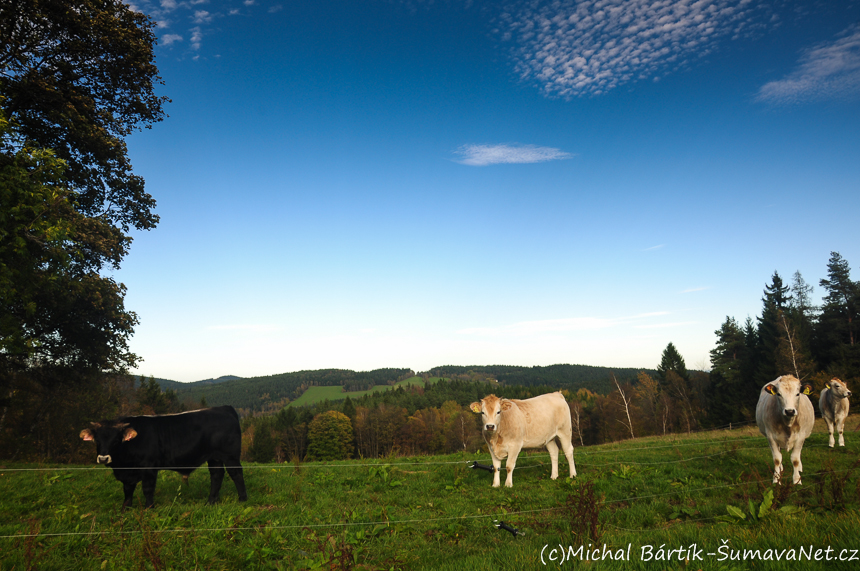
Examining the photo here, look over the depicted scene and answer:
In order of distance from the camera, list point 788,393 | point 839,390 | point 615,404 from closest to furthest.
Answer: point 788,393, point 839,390, point 615,404

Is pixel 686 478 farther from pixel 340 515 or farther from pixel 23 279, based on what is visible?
pixel 23 279

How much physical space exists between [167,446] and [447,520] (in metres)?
5.77

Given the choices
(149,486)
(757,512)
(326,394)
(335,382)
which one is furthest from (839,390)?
(335,382)

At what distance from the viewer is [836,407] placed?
1223 cm

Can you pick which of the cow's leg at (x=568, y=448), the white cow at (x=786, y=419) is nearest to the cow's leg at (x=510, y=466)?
the cow's leg at (x=568, y=448)

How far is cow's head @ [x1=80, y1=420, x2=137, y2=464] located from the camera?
289 inches

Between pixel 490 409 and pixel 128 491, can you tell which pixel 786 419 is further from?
pixel 128 491

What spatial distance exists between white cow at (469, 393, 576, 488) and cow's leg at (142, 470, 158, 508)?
6.76 m

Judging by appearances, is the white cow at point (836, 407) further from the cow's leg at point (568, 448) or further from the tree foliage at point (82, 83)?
the tree foliage at point (82, 83)

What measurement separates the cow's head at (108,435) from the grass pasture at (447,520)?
39.5 inches

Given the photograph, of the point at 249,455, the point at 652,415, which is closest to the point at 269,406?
the point at 249,455

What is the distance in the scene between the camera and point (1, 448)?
18.4 m

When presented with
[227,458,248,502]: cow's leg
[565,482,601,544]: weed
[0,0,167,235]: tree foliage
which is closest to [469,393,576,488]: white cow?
[565,482,601,544]: weed

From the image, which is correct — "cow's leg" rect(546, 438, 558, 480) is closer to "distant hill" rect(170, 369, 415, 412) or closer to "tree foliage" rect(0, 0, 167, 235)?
"tree foliage" rect(0, 0, 167, 235)
